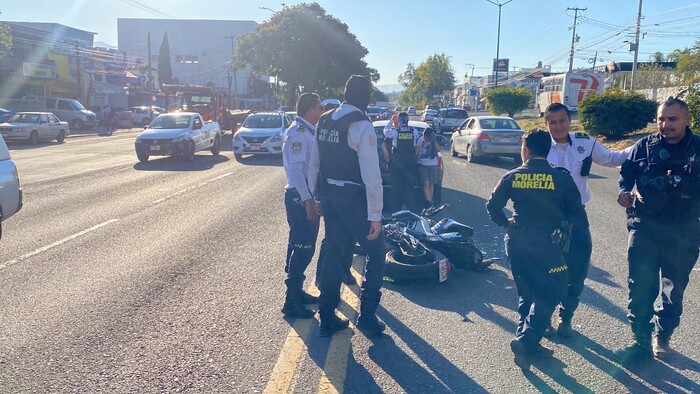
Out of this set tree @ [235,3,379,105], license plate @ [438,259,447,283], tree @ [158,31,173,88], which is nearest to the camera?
license plate @ [438,259,447,283]

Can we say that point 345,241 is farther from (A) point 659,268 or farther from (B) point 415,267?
(A) point 659,268

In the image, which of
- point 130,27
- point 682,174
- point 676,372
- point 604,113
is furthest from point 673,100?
point 130,27

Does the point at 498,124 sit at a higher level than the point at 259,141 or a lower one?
higher

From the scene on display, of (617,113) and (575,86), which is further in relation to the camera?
(575,86)

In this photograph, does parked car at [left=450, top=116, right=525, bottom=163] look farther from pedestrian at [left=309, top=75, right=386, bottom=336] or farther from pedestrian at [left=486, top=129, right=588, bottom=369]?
pedestrian at [left=486, top=129, right=588, bottom=369]

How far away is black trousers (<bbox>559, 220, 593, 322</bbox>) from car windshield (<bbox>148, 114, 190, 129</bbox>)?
53.3ft

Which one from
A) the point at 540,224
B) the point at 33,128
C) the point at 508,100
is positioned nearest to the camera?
the point at 540,224

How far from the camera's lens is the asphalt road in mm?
3736

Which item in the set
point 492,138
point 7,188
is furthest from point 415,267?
point 492,138

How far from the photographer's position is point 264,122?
2056 cm

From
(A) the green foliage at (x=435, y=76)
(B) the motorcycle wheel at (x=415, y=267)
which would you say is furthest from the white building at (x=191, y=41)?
(B) the motorcycle wheel at (x=415, y=267)

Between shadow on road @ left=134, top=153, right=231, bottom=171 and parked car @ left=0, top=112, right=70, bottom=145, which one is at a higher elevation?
parked car @ left=0, top=112, right=70, bottom=145

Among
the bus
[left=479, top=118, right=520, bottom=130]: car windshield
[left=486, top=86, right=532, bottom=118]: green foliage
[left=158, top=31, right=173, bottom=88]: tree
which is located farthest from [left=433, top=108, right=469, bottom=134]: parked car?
[left=158, top=31, right=173, bottom=88]: tree

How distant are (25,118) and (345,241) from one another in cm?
2605
